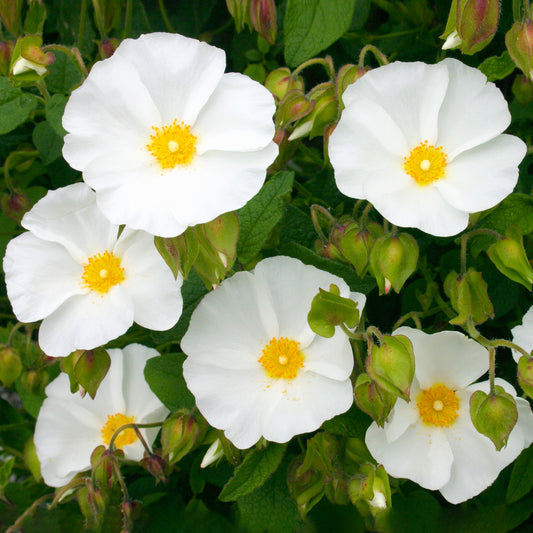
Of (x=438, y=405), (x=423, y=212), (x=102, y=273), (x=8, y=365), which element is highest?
(x=423, y=212)

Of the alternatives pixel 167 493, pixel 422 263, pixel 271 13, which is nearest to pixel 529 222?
pixel 422 263

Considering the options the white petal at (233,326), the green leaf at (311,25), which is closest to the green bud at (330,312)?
the white petal at (233,326)

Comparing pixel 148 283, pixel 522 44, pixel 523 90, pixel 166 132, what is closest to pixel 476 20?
pixel 522 44

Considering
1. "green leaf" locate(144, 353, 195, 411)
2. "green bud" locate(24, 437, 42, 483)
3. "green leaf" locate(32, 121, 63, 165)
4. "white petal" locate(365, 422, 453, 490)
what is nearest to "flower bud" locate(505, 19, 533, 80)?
"white petal" locate(365, 422, 453, 490)

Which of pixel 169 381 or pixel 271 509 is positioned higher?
pixel 169 381

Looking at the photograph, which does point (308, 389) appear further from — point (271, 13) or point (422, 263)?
point (271, 13)

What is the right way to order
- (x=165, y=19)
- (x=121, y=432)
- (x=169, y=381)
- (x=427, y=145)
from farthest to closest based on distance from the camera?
(x=165, y=19) → (x=121, y=432) → (x=169, y=381) → (x=427, y=145)

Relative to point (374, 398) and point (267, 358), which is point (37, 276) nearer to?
point (267, 358)
